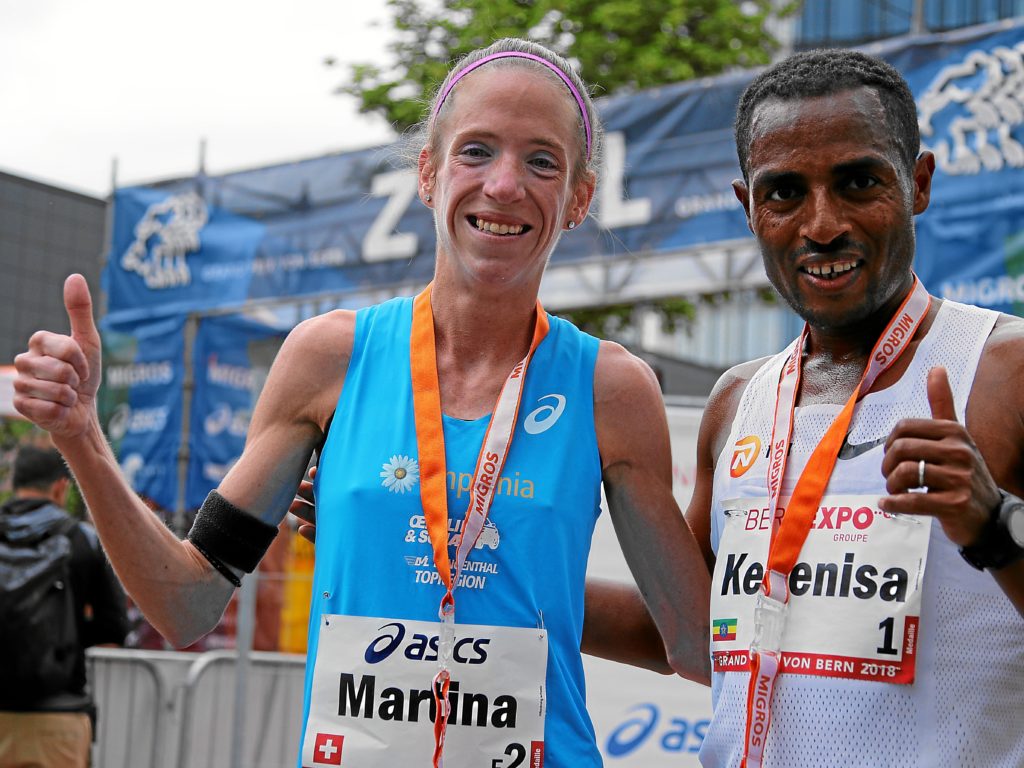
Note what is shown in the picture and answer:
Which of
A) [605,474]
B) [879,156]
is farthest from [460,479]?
[879,156]

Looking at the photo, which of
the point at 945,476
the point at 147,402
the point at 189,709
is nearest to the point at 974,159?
the point at 189,709

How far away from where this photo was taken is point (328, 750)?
2338 millimetres

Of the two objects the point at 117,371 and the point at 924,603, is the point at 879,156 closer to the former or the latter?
the point at 924,603

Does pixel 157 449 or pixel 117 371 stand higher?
pixel 117 371

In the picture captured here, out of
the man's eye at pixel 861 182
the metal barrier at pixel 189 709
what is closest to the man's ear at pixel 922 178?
the man's eye at pixel 861 182

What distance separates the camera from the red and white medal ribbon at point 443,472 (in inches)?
91.4

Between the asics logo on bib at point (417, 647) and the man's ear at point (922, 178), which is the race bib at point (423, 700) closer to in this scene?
the asics logo on bib at point (417, 647)

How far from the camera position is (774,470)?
2426 mm

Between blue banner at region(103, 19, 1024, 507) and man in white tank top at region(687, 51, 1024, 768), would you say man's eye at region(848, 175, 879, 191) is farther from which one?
blue banner at region(103, 19, 1024, 507)

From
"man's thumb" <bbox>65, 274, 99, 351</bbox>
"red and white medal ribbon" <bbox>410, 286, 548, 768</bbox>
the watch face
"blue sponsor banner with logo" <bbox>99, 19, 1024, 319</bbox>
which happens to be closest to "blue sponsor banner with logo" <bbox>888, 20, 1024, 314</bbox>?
"blue sponsor banner with logo" <bbox>99, 19, 1024, 319</bbox>

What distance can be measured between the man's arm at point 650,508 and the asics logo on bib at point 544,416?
9 cm

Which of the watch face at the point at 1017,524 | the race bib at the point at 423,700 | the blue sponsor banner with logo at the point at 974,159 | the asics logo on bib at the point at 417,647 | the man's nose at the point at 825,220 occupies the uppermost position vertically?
the blue sponsor banner with logo at the point at 974,159

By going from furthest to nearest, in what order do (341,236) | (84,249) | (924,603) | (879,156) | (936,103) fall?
(84,249)
(341,236)
(936,103)
(879,156)
(924,603)

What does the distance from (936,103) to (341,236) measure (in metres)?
5.70
